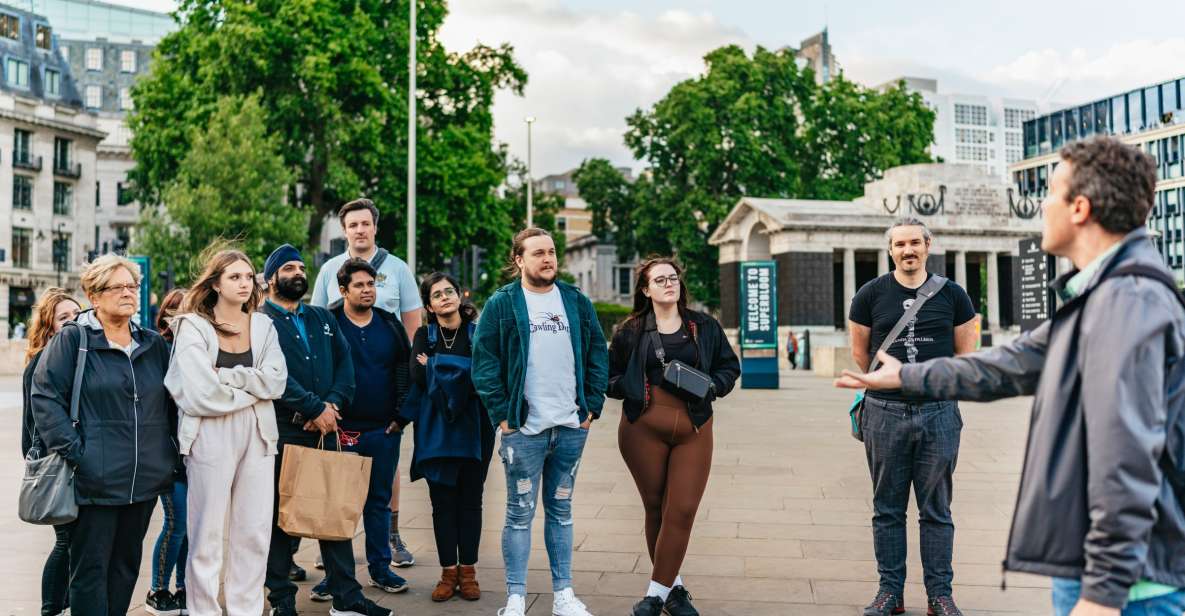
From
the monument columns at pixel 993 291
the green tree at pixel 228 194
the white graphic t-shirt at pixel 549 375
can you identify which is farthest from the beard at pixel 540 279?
the monument columns at pixel 993 291

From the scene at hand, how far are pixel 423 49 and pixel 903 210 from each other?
18.7 meters

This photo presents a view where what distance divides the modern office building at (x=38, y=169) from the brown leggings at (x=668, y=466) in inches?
2101

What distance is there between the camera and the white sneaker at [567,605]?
5293 millimetres

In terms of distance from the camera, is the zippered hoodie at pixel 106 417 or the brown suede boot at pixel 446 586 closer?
the zippered hoodie at pixel 106 417

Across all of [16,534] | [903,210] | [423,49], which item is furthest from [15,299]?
[16,534]

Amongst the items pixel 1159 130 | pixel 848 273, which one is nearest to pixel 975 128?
pixel 1159 130

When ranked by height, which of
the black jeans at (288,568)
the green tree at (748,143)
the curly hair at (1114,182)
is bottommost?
the black jeans at (288,568)

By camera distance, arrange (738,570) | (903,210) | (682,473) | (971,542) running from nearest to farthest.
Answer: (682,473) → (738,570) → (971,542) → (903,210)

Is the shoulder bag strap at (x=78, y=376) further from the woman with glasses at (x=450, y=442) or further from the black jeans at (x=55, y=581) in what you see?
the woman with glasses at (x=450, y=442)

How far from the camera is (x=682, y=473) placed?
544cm

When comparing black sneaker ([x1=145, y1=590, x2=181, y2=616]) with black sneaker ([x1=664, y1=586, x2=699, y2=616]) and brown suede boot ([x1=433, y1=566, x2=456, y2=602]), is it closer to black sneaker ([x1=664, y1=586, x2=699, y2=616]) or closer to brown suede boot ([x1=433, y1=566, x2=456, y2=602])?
brown suede boot ([x1=433, y1=566, x2=456, y2=602])

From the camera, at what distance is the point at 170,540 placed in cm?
564

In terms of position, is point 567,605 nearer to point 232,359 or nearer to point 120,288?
point 232,359

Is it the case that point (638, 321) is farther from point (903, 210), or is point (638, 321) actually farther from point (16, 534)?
point (903, 210)
